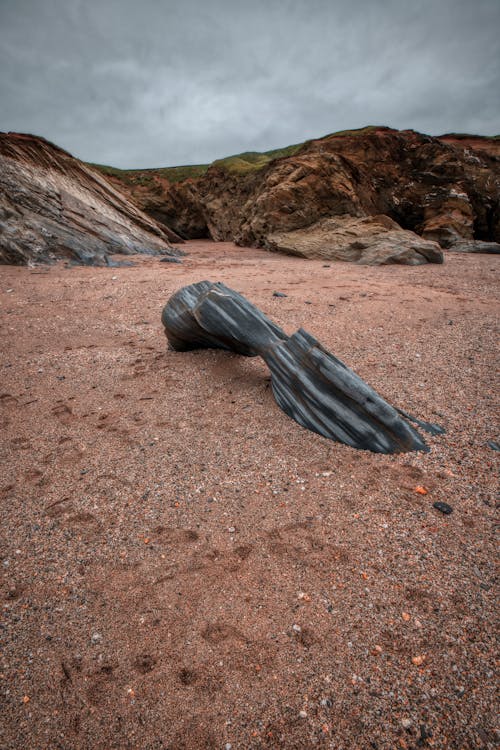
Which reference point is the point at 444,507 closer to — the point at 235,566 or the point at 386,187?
the point at 235,566

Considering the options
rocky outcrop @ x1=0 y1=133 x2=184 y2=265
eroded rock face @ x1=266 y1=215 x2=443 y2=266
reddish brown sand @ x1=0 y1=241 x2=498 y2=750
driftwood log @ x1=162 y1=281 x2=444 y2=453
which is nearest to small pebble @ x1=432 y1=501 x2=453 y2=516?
reddish brown sand @ x1=0 y1=241 x2=498 y2=750

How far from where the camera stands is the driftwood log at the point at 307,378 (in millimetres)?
3672

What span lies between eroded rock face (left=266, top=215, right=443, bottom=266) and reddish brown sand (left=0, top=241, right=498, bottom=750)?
9.49 metres

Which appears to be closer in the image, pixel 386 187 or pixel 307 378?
pixel 307 378

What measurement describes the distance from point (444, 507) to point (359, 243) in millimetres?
13668

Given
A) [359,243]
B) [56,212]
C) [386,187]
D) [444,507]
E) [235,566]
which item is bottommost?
[235,566]

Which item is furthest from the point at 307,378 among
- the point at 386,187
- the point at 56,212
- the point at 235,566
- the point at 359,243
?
the point at 386,187

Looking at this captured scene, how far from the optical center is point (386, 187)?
62.6ft

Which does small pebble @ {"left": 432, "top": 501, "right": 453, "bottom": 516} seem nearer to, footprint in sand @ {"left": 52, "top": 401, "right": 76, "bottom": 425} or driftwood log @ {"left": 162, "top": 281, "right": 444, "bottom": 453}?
driftwood log @ {"left": 162, "top": 281, "right": 444, "bottom": 453}

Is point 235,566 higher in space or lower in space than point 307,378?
lower

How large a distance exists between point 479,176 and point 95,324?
864 inches

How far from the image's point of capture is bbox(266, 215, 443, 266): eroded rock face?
1345 cm

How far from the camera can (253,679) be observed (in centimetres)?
201

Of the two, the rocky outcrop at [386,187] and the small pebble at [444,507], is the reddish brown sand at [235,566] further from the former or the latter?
the rocky outcrop at [386,187]
